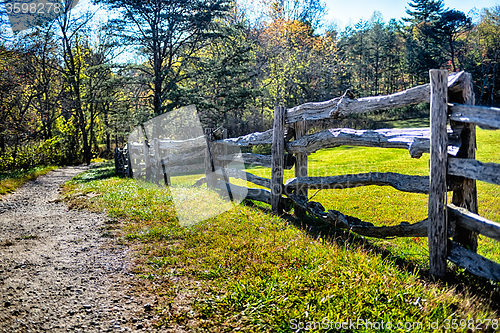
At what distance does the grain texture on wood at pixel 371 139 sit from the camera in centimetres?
367

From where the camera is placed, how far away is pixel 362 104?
4.41 metres

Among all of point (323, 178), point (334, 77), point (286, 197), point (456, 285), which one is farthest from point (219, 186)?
point (334, 77)

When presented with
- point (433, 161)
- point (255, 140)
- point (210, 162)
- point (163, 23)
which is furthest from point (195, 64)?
point (433, 161)

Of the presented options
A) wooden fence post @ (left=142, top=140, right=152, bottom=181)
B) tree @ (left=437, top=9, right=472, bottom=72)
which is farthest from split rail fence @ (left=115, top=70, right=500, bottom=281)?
tree @ (left=437, top=9, right=472, bottom=72)

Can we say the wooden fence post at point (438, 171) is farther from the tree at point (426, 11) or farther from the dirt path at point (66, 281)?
the tree at point (426, 11)

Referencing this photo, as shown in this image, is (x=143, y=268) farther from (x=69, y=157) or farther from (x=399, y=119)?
(x=399, y=119)

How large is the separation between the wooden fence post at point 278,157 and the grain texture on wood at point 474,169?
10.3 ft

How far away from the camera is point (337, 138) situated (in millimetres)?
4828

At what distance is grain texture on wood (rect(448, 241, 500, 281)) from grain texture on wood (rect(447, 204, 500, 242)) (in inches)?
9.8

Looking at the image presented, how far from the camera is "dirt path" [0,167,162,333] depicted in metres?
2.98

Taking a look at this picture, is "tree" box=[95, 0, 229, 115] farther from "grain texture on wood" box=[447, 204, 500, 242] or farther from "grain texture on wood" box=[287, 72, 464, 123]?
"grain texture on wood" box=[447, 204, 500, 242]

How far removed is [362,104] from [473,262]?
239cm

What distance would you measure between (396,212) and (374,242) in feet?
6.16

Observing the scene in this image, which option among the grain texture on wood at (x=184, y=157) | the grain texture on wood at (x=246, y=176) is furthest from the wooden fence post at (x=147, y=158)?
the grain texture on wood at (x=246, y=176)
